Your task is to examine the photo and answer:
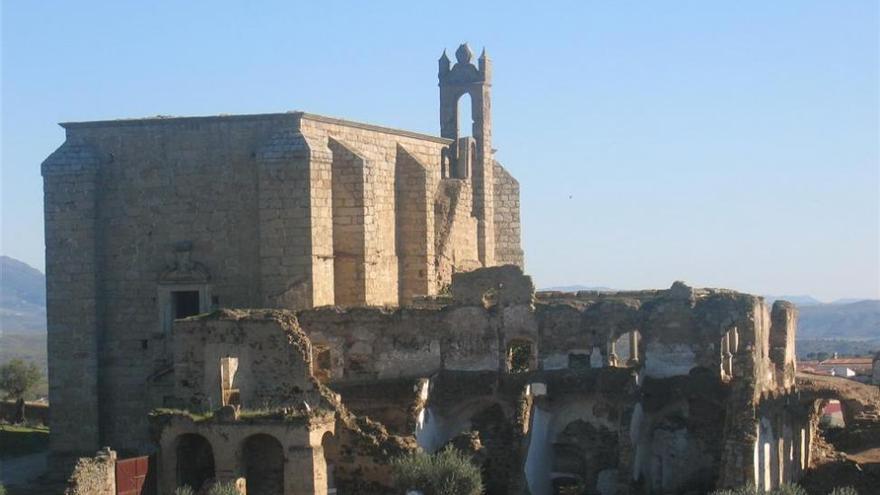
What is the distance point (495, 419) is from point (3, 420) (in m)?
18.4

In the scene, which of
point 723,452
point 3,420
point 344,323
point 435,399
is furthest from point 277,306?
point 3,420

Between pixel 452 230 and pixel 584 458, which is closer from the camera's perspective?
pixel 584 458

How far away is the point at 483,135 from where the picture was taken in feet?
138

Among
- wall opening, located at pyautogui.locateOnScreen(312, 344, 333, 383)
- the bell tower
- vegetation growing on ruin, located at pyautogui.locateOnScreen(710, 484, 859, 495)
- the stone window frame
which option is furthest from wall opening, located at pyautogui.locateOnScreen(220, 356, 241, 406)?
the bell tower

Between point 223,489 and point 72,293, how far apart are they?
9407mm

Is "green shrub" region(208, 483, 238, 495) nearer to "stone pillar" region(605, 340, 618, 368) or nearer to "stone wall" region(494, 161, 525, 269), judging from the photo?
"stone pillar" region(605, 340, 618, 368)

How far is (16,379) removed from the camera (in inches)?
2035

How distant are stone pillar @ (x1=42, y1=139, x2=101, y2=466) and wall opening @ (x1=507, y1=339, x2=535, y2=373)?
30.0 feet

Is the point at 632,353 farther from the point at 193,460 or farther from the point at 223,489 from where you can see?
the point at 223,489

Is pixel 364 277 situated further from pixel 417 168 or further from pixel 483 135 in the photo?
pixel 483 135

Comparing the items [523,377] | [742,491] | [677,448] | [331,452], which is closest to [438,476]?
[331,452]

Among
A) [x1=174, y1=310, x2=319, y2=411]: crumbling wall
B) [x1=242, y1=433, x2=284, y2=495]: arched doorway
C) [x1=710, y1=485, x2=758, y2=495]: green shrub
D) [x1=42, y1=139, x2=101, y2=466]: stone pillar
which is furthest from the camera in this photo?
[x1=42, y1=139, x2=101, y2=466]: stone pillar

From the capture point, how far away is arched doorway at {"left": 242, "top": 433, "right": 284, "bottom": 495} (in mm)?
27906

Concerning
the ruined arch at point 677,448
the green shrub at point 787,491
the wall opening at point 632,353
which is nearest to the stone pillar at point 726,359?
the ruined arch at point 677,448
